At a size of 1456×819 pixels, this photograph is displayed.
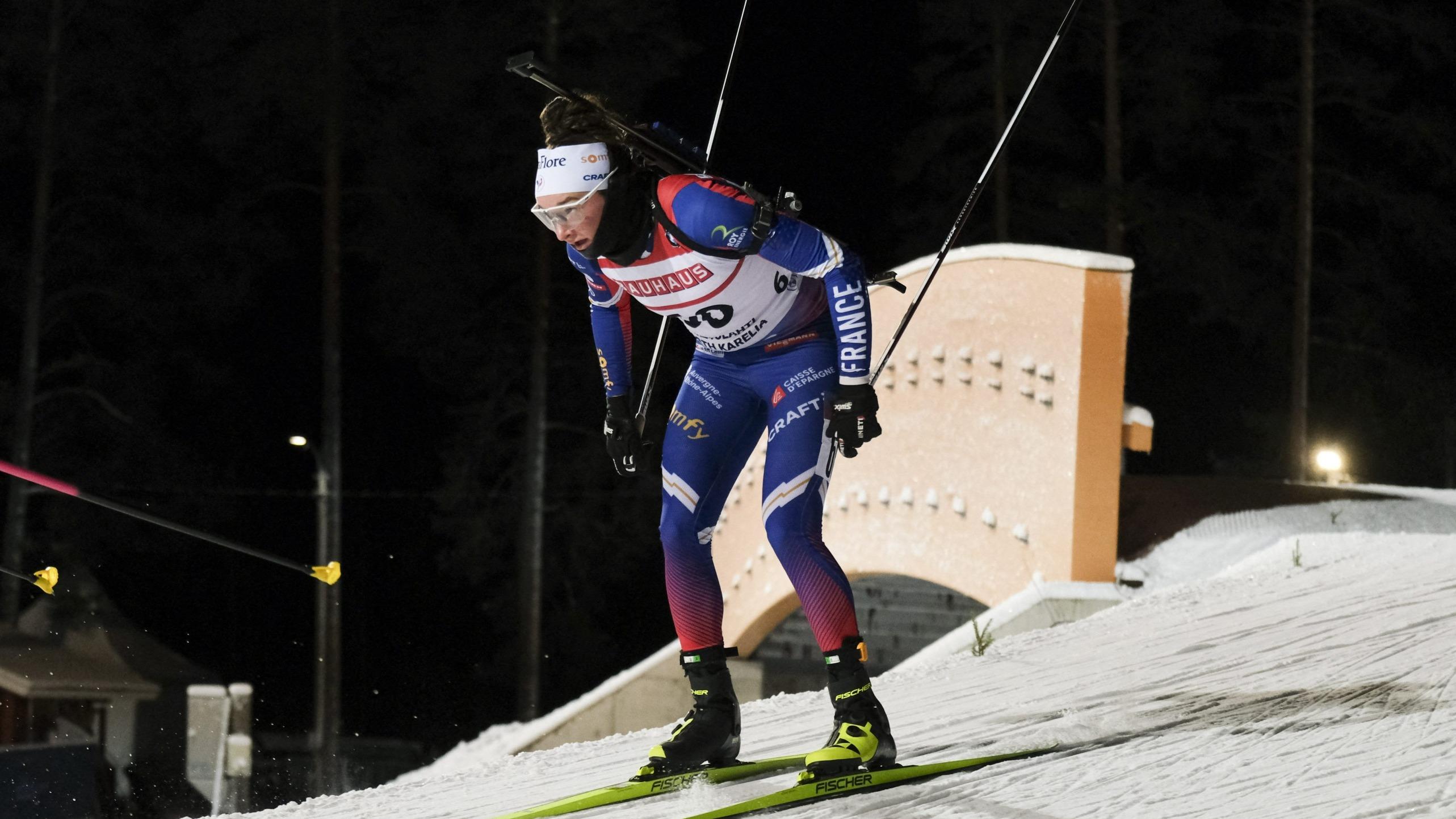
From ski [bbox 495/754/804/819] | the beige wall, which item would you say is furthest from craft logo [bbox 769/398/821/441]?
the beige wall

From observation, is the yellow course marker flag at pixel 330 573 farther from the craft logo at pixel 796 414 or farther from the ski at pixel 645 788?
the craft logo at pixel 796 414

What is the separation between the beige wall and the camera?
9922 millimetres

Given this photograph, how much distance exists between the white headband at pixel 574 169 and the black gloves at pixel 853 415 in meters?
0.89

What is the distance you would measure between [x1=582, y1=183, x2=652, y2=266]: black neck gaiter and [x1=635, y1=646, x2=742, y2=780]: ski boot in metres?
1.21

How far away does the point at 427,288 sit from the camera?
75.9 feet

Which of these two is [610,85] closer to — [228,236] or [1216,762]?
[228,236]

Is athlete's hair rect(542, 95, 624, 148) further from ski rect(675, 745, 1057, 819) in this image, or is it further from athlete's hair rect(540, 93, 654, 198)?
ski rect(675, 745, 1057, 819)

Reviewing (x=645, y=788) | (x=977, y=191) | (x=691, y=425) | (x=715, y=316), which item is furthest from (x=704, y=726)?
(x=977, y=191)

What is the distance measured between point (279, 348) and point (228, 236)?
24.5ft

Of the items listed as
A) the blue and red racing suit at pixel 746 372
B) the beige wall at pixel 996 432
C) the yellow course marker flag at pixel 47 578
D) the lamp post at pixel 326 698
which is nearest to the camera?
the blue and red racing suit at pixel 746 372

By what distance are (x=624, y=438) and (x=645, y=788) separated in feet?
3.60

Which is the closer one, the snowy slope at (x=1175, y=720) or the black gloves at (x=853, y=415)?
the snowy slope at (x=1175, y=720)

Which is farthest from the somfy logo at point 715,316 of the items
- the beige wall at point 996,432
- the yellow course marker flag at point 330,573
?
the beige wall at point 996,432

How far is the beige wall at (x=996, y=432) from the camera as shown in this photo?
391 inches
